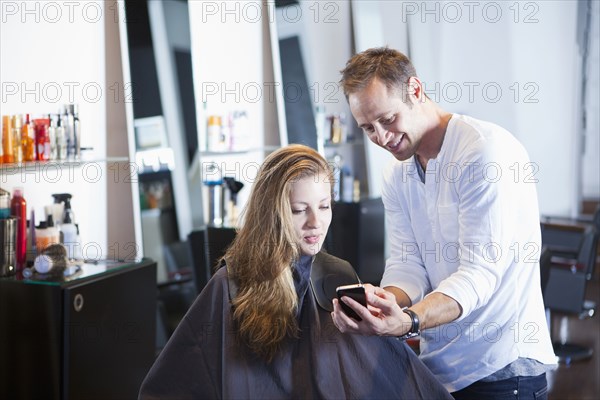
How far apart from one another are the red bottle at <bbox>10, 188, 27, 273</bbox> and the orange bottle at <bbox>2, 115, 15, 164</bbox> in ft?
0.40

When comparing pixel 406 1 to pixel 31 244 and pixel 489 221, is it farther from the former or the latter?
pixel 489 221

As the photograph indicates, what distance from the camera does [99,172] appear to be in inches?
137

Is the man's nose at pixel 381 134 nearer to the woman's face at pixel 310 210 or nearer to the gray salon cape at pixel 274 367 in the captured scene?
the woman's face at pixel 310 210

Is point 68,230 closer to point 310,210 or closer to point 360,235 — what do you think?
point 310,210

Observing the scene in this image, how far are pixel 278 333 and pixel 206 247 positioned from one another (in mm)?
2110

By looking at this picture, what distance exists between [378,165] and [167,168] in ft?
7.03

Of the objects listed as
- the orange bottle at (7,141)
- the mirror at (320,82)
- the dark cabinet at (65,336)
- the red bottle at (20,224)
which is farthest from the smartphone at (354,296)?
the mirror at (320,82)

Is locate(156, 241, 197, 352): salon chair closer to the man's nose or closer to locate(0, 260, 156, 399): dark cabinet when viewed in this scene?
locate(0, 260, 156, 399): dark cabinet

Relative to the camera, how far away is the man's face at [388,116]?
69.9 inches

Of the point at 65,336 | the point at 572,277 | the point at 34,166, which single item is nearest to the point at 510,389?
the point at 65,336

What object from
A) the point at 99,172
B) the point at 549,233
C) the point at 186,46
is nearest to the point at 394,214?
the point at 99,172

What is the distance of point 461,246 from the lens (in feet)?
5.70

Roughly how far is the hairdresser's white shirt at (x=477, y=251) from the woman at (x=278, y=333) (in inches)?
5.0

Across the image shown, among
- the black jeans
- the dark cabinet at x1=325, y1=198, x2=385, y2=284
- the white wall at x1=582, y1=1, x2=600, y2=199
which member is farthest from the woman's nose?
the white wall at x1=582, y1=1, x2=600, y2=199
